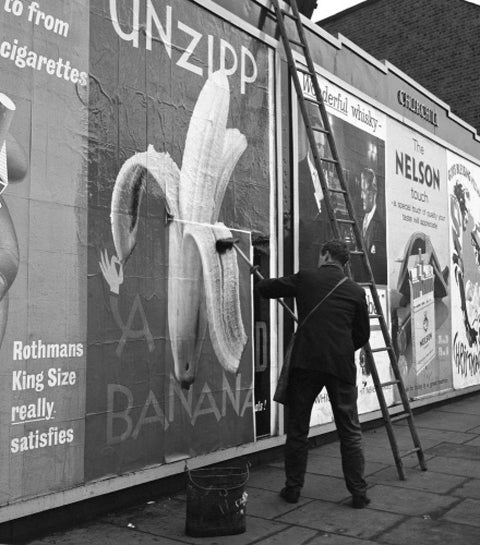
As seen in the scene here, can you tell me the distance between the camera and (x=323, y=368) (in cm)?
518

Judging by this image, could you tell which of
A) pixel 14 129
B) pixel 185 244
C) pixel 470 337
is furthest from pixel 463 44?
pixel 14 129

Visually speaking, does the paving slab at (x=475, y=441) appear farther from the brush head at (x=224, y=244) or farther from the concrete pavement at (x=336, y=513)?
the brush head at (x=224, y=244)

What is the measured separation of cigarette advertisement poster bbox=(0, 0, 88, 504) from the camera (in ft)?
14.0

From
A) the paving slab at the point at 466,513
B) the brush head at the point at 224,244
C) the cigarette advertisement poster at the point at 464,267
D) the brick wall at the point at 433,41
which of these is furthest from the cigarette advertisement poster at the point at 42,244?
the brick wall at the point at 433,41

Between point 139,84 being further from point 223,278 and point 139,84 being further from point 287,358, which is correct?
point 287,358

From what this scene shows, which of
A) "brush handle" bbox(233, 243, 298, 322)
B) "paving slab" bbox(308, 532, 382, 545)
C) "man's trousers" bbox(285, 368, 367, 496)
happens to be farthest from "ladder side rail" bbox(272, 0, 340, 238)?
"paving slab" bbox(308, 532, 382, 545)

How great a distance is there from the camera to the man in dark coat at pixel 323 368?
5.21 metres

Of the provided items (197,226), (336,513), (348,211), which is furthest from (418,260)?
(336,513)

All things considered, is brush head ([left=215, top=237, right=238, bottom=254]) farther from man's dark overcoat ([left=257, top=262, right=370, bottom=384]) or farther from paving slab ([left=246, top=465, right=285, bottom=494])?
paving slab ([left=246, top=465, right=285, bottom=494])

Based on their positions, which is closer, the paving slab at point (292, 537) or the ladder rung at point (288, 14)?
the paving slab at point (292, 537)

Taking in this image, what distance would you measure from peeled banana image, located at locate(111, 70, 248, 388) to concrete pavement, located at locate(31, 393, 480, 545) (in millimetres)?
1137

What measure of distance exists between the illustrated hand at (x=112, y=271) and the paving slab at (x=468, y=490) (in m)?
3.23

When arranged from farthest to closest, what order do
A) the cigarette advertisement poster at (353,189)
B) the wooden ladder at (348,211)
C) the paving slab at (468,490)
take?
the cigarette advertisement poster at (353,189)
the wooden ladder at (348,211)
the paving slab at (468,490)

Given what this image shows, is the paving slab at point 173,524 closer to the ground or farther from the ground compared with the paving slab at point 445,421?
closer to the ground
